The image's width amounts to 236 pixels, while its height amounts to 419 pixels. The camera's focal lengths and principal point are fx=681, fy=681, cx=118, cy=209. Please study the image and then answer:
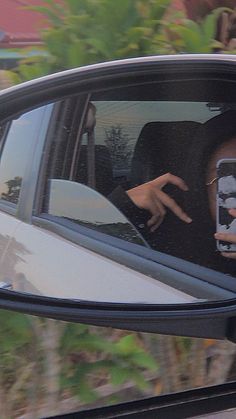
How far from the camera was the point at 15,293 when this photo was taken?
165cm

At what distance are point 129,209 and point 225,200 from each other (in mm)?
261

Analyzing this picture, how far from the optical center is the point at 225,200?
72.7 inches

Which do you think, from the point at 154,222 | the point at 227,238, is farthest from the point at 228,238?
the point at 154,222

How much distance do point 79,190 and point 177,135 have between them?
337 mm

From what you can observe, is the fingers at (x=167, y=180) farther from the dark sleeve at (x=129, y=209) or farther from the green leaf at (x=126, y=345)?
the green leaf at (x=126, y=345)

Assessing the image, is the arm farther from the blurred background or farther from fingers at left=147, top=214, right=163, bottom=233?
the blurred background

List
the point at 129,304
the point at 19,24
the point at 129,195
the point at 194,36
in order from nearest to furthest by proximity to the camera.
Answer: the point at 129,304
the point at 129,195
the point at 194,36
the point at 19,24

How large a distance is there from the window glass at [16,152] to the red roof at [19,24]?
1.14ft

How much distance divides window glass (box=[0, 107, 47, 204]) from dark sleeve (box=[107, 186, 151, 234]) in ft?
0.81

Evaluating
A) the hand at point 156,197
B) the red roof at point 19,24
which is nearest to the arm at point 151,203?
the hand at point 156,197

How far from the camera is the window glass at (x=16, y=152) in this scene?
1.70 metres

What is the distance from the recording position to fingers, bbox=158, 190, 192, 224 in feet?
6.13

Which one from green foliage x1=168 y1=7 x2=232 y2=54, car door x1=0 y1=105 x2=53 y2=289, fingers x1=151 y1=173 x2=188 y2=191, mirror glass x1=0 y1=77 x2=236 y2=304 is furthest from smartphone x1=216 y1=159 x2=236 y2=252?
car door x1=0 y1=105 x2=53 y2=289

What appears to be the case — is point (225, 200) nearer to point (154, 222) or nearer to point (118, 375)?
point (154, 222)
